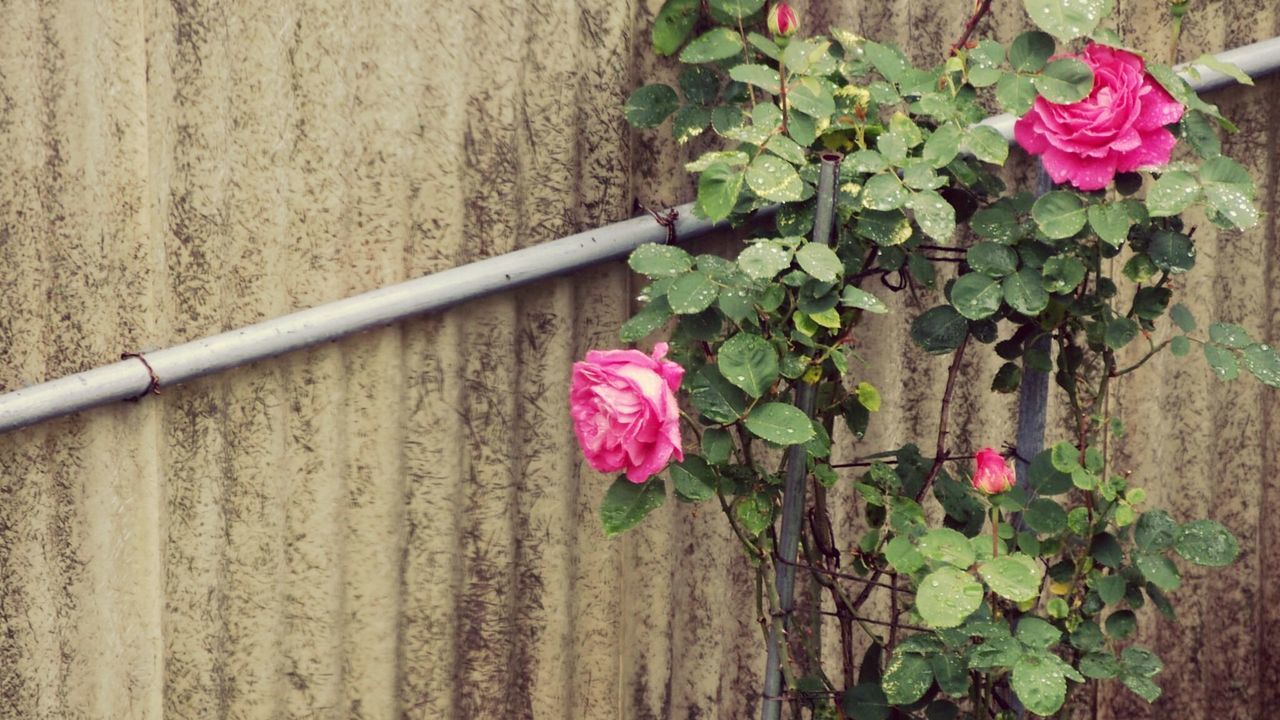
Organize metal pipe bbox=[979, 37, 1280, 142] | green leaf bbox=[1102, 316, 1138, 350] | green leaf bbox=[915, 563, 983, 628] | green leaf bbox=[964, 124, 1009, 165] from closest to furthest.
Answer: green leaf bbox=[915, 563, 983, 628]
green leaf bbox=[964, 124, 1009, 165]
green leaf bbox=[1102, 316, 1138, 350]
metal pipe bbox=[979, 37, 1280, 142]

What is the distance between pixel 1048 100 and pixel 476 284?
77cm

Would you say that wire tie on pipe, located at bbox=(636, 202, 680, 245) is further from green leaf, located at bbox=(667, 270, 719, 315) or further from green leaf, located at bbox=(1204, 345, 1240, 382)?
green leaf, located at bbox=(1204, 345, 1240, 382)

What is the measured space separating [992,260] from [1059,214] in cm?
10

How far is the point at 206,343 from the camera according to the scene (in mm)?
1777

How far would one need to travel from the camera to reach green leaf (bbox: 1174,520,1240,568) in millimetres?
1624

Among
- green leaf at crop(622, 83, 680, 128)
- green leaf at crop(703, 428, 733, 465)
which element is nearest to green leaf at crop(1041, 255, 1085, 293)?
green leaf at crop(703, 428, 733, 465)

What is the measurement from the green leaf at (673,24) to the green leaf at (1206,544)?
0.90 meters

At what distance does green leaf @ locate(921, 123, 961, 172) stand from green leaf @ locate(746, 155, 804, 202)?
0.15 metres

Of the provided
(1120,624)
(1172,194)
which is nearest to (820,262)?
(1172,194)

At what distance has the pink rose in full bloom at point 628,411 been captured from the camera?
4.88ft

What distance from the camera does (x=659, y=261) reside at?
1.63 meters

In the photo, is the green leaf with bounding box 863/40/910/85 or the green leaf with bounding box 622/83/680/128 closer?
the green leaf with bounding box 863/40/910/85

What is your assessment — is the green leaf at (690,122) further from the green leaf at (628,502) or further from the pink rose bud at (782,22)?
the green leaf at (628,502)

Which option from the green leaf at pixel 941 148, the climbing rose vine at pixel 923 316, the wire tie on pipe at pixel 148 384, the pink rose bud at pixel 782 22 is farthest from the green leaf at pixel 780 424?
the wire tie on pipe at pixel 148 384
